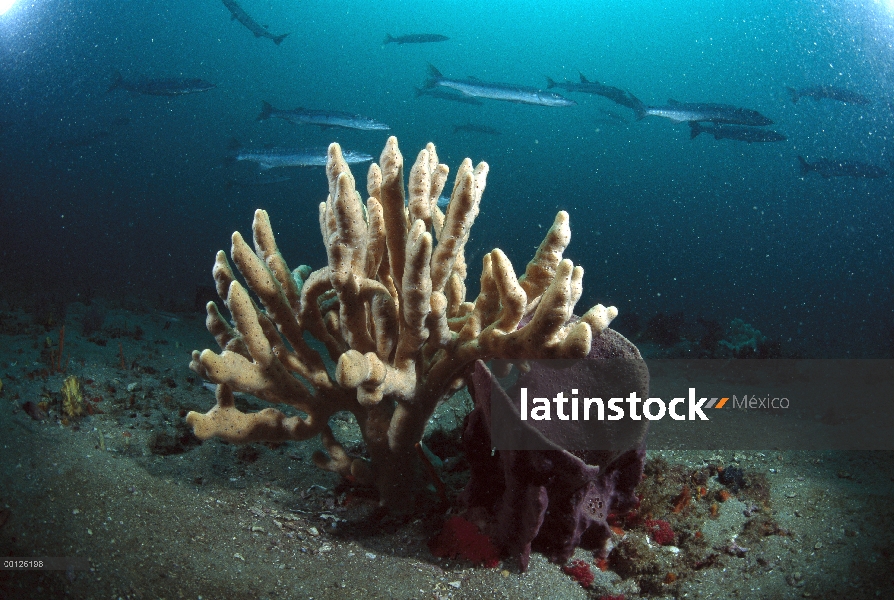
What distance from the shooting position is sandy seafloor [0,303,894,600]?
2.34 meters

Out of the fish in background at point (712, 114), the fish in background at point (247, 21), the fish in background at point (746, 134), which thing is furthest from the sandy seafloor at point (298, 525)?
the fish in background at point (247, 21)

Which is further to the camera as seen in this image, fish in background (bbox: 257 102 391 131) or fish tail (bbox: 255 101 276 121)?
fish tail (bbox: 255 101 276 121)

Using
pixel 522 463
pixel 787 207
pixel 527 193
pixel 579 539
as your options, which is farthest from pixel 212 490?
pixel 787 207

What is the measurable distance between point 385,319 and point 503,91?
10487 millimetres

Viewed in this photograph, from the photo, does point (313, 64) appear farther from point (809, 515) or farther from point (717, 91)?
point (809, 515)

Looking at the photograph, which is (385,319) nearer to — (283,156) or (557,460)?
(557,460)

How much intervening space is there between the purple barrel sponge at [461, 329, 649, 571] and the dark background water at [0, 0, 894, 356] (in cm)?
4296

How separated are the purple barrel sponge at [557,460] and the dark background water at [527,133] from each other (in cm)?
4296

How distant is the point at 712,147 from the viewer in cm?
8600

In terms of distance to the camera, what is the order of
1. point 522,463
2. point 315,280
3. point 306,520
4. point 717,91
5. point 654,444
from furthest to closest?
1. point 717,91
2. point 654,444
3. point 306,520
4. point 315,280
5. point 522,463

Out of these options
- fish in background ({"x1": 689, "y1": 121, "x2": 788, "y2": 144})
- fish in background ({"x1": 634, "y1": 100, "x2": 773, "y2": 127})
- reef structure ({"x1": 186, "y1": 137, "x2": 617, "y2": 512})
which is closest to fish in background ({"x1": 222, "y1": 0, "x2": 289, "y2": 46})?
fish in background ({"x1": 634, "y1": 100, "x2": 773, "y2": 127})

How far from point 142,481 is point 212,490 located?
433 millimetres

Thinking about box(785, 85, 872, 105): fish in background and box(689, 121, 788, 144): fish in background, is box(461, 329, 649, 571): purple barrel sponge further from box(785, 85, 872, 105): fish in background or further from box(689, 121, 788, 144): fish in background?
box(785, 85, 872, 105): fish in background

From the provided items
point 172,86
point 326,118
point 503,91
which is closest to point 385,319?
point 326,118
